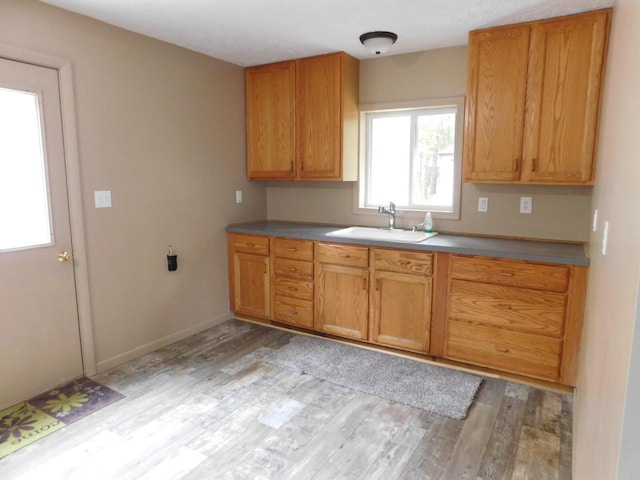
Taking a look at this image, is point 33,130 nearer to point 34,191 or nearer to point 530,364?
point 34,191

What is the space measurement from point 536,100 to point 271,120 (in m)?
2.13

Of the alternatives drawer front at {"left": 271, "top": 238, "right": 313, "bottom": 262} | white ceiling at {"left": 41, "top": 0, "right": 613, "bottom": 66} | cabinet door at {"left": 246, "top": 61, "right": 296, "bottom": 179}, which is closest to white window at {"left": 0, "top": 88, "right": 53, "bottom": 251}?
white ceiling at {"left": 41, "top": 0, "right": 613, "bottom": 66}

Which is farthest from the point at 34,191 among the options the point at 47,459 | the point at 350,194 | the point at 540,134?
the point at 540,134

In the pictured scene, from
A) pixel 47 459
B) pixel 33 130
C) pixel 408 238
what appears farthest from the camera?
pixel 408 238

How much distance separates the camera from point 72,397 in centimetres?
249

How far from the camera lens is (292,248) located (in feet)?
11.4

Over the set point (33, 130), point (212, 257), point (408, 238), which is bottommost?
point (212, 257)

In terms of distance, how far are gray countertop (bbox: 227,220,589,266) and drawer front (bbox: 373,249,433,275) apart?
5 cm

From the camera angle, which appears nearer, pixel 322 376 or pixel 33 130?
pixel 33 130

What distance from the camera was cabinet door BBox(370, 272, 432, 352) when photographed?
2.94m

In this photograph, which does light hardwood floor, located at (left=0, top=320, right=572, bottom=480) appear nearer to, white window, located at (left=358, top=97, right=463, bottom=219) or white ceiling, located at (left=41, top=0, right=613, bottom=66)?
white window, located at (left=358, top=97, right=463, bottom=219)

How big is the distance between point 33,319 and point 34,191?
758 millimetres

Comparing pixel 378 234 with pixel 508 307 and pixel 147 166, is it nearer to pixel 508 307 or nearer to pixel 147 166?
pixel 508 307

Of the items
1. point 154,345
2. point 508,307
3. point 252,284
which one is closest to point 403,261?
point 508,307
